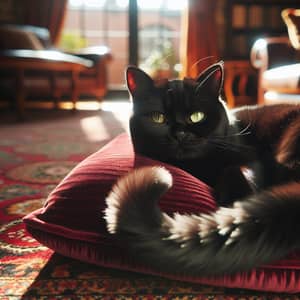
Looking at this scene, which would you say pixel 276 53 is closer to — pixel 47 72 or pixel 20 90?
pixel 20 90

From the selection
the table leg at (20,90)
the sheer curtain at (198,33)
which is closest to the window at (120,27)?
the sheer curtain at (198,33)

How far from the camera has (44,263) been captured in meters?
0.90

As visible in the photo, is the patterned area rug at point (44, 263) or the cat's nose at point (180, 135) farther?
the cat's nose at point (180, 135)

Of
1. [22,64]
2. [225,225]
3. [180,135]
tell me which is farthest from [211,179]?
[22,64]

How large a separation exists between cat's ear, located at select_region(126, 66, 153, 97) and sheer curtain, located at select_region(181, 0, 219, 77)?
151 inches

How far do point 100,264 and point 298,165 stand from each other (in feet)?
1.79

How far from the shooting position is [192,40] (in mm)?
4996

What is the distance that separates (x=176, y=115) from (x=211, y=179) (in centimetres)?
19

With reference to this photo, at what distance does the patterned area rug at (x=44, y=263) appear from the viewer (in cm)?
78

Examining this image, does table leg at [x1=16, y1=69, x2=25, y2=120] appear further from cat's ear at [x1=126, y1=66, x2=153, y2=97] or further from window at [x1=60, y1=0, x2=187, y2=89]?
cat's ear at [x1=126, y1=66, x2=153, y2=97]

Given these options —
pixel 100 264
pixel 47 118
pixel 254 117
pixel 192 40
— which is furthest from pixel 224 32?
pixel 100 264

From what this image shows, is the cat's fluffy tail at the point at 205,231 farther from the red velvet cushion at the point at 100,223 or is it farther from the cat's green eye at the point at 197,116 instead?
the cat's green eye at the point at 197,116

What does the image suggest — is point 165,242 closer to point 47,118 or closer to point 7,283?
point 7,283

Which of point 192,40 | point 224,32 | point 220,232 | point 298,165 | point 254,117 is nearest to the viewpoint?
point 220,232
